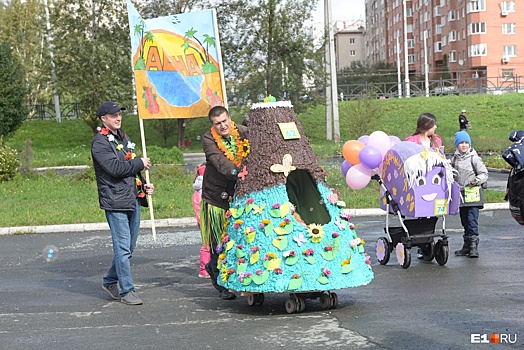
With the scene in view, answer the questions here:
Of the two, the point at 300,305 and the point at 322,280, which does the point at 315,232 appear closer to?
the point at 322,280

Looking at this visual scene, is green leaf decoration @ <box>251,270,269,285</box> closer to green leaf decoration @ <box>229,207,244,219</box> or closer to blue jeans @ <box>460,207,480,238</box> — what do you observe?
green leaf decoration @ <box>229,207,244,219</box>

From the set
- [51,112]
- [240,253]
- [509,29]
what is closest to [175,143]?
[51,112]

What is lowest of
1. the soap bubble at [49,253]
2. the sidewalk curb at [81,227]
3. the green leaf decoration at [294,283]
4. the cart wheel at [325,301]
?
the sidewalk curb at [81,227]

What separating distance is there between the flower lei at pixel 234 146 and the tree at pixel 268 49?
33.3 meters

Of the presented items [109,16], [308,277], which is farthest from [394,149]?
[109,16]

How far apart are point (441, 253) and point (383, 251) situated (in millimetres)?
714

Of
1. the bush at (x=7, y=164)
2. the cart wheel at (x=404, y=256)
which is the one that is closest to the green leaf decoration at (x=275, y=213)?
Answer: the cart wheel at (x=404, y=256)

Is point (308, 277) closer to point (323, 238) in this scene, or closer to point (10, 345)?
point (323, 238)

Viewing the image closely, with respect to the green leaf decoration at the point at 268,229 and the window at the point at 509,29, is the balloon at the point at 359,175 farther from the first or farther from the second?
the window at the point at 509,29

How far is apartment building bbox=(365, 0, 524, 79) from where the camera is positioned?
84125 mm

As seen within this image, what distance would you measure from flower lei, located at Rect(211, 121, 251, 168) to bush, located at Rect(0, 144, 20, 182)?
1741 cm

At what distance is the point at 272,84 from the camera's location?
141 feet

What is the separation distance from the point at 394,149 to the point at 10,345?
16.9 feet

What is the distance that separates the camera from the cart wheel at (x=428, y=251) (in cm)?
1070
